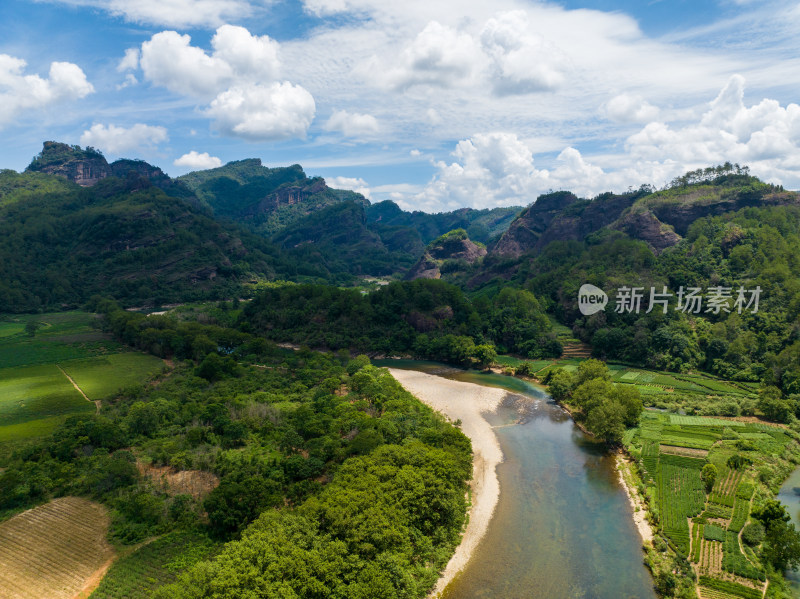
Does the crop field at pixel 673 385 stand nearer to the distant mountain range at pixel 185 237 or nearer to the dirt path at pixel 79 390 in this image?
the distant mountain range at pixel 185 237

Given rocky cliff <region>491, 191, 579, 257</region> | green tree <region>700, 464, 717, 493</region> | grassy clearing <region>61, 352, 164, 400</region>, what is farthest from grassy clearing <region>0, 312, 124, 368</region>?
rocky cliff <region>491, 191, 579, 257</region>

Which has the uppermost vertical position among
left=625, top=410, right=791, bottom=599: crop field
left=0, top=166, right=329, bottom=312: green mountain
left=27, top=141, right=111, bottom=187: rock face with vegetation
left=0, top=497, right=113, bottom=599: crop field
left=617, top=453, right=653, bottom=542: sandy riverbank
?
left=27, top=141, right=111, bottom=187: rock face with vegetation

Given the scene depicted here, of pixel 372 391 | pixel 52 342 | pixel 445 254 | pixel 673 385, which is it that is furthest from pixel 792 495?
pixel 445 254

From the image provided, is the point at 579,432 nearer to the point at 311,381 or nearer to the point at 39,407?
the point at 311,381

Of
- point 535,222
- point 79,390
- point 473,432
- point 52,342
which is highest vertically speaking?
point 535,222

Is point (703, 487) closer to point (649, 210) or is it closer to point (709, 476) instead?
point (709, 476)

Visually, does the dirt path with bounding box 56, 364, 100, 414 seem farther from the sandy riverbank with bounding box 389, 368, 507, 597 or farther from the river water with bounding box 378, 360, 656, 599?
the river water with bounding box 378, 360, 656, 599
